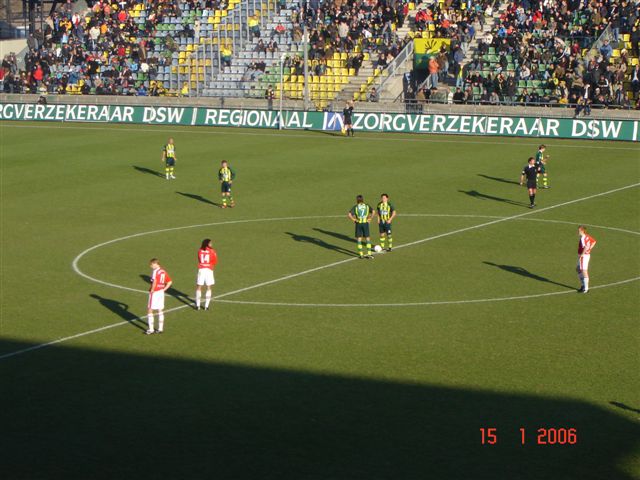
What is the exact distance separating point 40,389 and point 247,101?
177 feet

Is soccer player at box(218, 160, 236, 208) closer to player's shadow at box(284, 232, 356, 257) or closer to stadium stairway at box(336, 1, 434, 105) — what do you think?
player's shadow at box(284, 232, 356, 257)

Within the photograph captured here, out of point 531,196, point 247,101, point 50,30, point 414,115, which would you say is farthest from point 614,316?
point 50,30

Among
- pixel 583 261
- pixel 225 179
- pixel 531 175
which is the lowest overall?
pixel 225 179

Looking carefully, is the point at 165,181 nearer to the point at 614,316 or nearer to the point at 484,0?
the point at 614,316

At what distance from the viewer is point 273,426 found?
62.5 feet

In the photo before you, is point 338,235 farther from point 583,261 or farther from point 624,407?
point 624,407

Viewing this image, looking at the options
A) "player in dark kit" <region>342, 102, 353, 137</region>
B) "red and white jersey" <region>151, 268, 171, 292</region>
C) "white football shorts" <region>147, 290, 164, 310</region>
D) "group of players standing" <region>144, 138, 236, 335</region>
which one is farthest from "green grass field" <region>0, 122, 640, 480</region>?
"player in dark kit" <region>342, 102, 353, 137</region>

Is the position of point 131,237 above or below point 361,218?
below

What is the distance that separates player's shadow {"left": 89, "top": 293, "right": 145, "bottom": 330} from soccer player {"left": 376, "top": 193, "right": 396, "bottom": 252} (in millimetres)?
9333

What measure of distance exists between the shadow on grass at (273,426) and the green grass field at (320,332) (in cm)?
5

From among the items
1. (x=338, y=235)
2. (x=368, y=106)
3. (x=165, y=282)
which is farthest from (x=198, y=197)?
(x=368, y=106)

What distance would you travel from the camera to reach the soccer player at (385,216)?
33812mm
